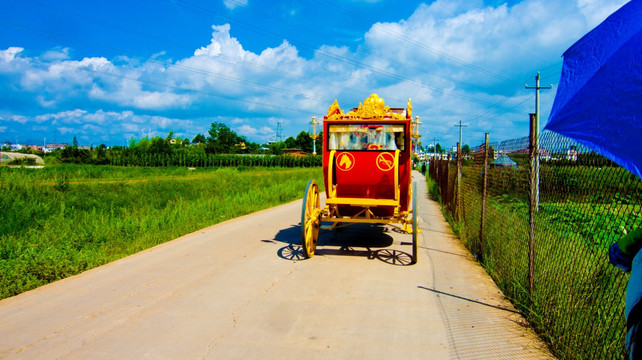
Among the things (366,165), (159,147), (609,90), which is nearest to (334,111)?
(366,165)

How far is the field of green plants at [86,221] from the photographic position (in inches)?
266

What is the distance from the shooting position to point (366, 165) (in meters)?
8.66

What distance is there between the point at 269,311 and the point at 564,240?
155 inches

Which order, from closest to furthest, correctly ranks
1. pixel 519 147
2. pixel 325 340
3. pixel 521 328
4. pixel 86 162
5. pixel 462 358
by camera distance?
pixel 462 358
pixel 325 340
pixel 521 328
pixel 519 147
pixel 86 162

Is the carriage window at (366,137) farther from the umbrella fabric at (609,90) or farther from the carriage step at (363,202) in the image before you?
the umbrella fabric at (609,90)

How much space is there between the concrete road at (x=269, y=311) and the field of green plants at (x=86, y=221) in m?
0.48

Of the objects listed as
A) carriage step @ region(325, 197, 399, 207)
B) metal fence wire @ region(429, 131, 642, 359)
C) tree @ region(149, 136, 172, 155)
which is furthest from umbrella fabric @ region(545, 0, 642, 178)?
tree @ region(149, 136, 172, 155)

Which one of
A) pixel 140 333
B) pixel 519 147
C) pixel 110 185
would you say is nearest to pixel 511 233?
pixel 519 147

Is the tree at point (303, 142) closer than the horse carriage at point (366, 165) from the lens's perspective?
No

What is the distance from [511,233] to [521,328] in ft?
10.4

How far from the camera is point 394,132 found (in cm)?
884

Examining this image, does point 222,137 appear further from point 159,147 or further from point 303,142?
point 303,142

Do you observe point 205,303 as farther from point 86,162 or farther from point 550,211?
point 86,162

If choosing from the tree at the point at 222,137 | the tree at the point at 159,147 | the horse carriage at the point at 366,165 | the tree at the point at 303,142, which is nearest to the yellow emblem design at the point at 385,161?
the horse carriage at the point at 366,165
